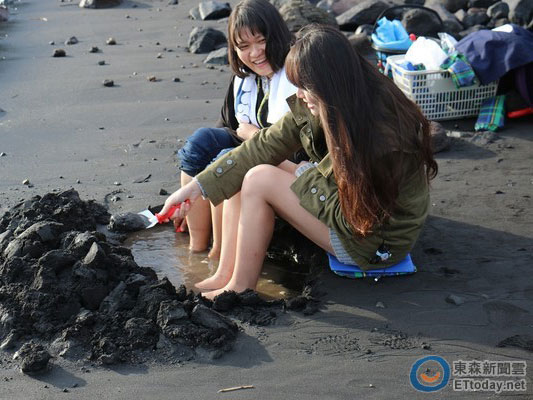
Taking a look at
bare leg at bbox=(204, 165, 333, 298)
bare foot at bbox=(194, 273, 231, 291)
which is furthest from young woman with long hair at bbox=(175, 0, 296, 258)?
bare leg at bbox=(204, 165, 333, 298)

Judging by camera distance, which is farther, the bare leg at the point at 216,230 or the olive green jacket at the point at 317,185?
the bare leg at the point at 216,230

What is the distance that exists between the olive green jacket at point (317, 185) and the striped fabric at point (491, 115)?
2877mm

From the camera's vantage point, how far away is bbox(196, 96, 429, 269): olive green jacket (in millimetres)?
4230

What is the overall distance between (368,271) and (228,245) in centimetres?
76

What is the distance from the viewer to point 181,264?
512cm

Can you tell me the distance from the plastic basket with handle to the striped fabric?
79mm

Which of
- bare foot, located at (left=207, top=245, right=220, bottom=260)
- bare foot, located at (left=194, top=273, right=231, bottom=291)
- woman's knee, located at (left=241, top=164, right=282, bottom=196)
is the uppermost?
woman's knee, located at (left=241, top=164, right=282, bottom=196)

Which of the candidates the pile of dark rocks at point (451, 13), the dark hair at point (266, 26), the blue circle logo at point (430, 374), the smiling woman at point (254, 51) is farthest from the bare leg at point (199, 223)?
the pile of dark rocks at point (451, 13)

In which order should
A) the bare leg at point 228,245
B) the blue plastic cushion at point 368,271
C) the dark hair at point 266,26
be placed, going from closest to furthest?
the blue plastic cushion at point 368,271
the bare leg at point 228,245
the dark hair at point 266,26

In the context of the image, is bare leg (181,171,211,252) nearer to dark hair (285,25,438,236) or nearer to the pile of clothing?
dark hair (285,25,438,236)

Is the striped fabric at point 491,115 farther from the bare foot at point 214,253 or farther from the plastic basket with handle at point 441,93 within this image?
the bare foot at point 214,253

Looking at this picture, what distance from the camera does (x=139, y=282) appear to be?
4.25 meters

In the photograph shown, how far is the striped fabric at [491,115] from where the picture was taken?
22.9 feet

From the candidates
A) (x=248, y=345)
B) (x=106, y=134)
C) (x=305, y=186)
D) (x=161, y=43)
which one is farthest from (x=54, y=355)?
(x=161, y=43)
